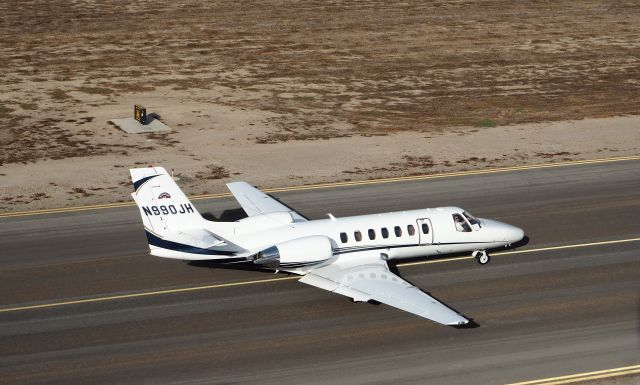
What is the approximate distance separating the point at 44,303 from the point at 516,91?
126 feet

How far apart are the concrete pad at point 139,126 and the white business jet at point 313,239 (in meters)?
19.3

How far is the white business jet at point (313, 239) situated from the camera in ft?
106

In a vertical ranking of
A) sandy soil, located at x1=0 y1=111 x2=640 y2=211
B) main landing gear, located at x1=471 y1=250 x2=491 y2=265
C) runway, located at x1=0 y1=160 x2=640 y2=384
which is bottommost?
runway, located at x1=0 y1=160 x2=640 y2=384

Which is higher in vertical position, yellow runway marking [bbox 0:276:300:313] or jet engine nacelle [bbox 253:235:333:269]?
jet engine nacelle [bbox 253:235:333:269]

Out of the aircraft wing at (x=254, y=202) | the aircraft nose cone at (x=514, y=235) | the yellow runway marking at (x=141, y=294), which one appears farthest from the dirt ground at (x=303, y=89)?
the aircraft nose cone at (x=514, y=235)

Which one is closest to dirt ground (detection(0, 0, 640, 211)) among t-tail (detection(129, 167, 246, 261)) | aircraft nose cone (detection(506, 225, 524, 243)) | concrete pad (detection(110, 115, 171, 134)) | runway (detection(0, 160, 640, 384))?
concrete pad (detection(110, 115, 171, 134))

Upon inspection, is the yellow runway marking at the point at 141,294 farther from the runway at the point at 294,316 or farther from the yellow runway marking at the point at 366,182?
the yellow runway marking at the point at 366,182

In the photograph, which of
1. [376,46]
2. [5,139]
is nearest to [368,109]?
[376,46]

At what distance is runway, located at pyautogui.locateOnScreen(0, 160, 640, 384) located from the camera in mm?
28531

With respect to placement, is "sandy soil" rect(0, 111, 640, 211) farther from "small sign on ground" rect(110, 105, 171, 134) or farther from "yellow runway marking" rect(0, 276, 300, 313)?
"yellow runway marking" rect(0, 276, 300, 313)

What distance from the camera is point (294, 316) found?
31703mm

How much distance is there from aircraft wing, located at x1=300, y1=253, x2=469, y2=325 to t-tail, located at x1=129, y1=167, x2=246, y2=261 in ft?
10.6

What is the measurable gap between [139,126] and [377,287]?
26.1 meters

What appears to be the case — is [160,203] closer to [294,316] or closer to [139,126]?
[294,316]
